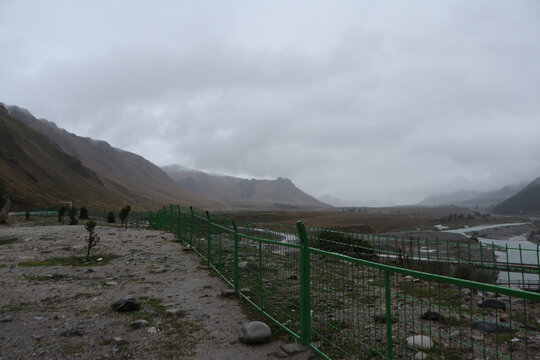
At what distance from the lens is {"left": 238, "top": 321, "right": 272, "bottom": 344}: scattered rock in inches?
→ 214

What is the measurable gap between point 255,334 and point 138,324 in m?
2.30

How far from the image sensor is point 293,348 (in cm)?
509

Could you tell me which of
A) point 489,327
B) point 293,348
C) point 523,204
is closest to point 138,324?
point 293,348

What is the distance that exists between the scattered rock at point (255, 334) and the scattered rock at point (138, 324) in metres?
1.91

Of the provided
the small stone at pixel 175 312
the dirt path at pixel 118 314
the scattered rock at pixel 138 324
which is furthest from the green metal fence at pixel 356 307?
the scattered rock at pixel 138 324

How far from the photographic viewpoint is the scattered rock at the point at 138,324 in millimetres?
6129

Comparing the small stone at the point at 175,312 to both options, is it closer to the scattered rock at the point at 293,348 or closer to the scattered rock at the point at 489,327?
the scattered rock at the point at 293,348

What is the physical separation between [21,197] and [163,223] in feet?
223

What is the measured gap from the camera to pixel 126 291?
8.48 meters

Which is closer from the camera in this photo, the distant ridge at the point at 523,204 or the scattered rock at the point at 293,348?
the scattered rock at the point at 293,348

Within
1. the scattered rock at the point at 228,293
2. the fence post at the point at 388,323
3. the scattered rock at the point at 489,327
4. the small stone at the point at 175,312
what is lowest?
the small stone at the point at 175,312

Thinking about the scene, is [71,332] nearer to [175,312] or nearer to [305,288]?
[175,312]

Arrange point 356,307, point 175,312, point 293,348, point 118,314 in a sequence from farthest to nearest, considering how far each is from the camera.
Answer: point 175,312 → point 118,314 → point 356,307 → point 293,348

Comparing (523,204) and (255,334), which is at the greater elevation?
(523,204)
